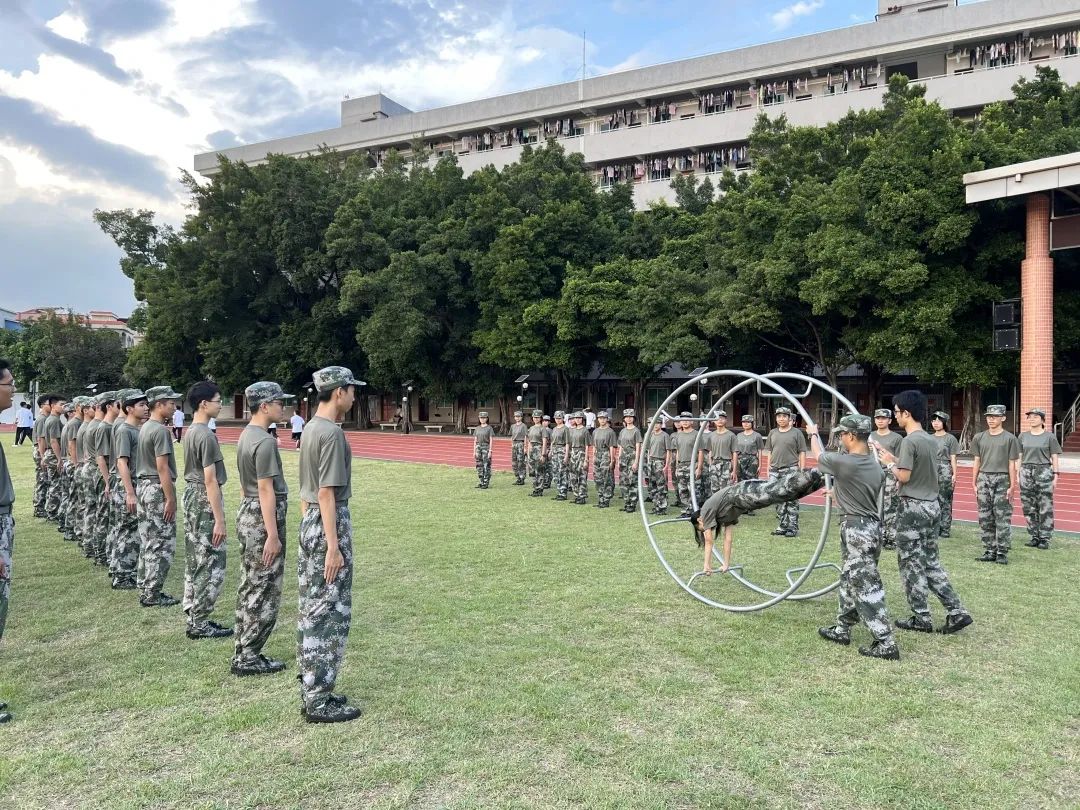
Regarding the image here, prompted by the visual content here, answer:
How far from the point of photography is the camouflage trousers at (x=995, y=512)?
8977mm

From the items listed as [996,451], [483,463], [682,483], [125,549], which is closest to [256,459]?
[125,549]

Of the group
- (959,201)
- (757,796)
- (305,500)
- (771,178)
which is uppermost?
(771,178)

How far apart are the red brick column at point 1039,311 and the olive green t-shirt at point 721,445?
11.3m

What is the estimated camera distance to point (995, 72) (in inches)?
1291

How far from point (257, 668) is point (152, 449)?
2.74 meters

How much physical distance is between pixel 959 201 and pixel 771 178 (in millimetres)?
6688

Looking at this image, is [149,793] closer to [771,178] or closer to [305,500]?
[305,500]

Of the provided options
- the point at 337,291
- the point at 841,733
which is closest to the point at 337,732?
the point at 841,733

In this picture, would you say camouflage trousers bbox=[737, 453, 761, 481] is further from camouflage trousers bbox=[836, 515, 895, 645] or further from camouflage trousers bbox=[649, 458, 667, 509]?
camouflage trousers bbox=[836, 515, 895, 645]

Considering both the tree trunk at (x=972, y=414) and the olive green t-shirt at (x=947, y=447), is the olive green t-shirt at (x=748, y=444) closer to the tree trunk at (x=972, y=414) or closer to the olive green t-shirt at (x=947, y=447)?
the olive green t-shirt at (x=947, y=447)

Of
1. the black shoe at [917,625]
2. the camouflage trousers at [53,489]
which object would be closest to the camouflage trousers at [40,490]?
the camouflage trousers at [53,489]

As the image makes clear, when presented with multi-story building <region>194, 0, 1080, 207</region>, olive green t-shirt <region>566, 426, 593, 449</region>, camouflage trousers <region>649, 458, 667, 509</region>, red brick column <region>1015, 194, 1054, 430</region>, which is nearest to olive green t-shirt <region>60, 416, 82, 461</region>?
olive green t-shirt <region>566, 426, 593, 449</region>

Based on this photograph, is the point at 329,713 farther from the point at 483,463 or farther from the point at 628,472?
the point at 483,463

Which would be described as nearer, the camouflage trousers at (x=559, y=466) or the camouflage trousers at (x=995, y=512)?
the camouflage trousers at (x=995, y=512)
